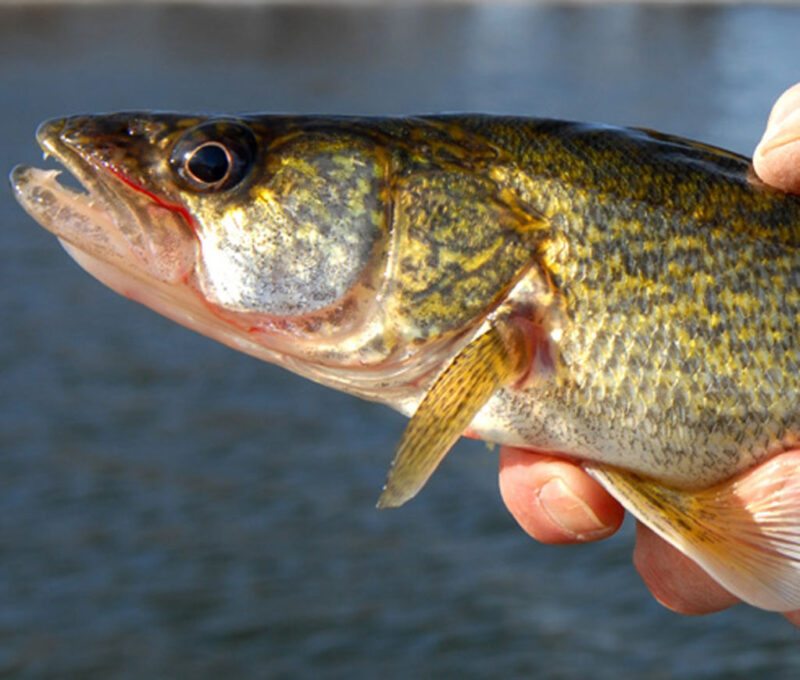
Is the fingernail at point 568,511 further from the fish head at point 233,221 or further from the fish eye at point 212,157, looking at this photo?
the fish eye at point 212,157

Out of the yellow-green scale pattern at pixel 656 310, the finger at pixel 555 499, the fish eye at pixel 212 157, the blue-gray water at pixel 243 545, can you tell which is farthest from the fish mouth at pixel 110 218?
the blue-gray water at pixel 243 545

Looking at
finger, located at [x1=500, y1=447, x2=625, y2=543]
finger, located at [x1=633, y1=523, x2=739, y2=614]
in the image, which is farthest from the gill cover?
finger, located at [x1=633, y1=523, x2=739, y2=614]

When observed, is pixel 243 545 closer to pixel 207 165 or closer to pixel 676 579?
pixel 676 579

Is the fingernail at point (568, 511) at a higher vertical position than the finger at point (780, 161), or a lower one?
lower

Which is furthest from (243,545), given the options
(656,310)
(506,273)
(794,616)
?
(656,310)

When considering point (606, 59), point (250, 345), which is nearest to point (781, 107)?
point (250, 345)

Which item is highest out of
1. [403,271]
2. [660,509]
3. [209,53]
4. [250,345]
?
[403,271]

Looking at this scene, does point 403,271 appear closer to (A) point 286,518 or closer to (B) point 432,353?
(B) point 432,353
